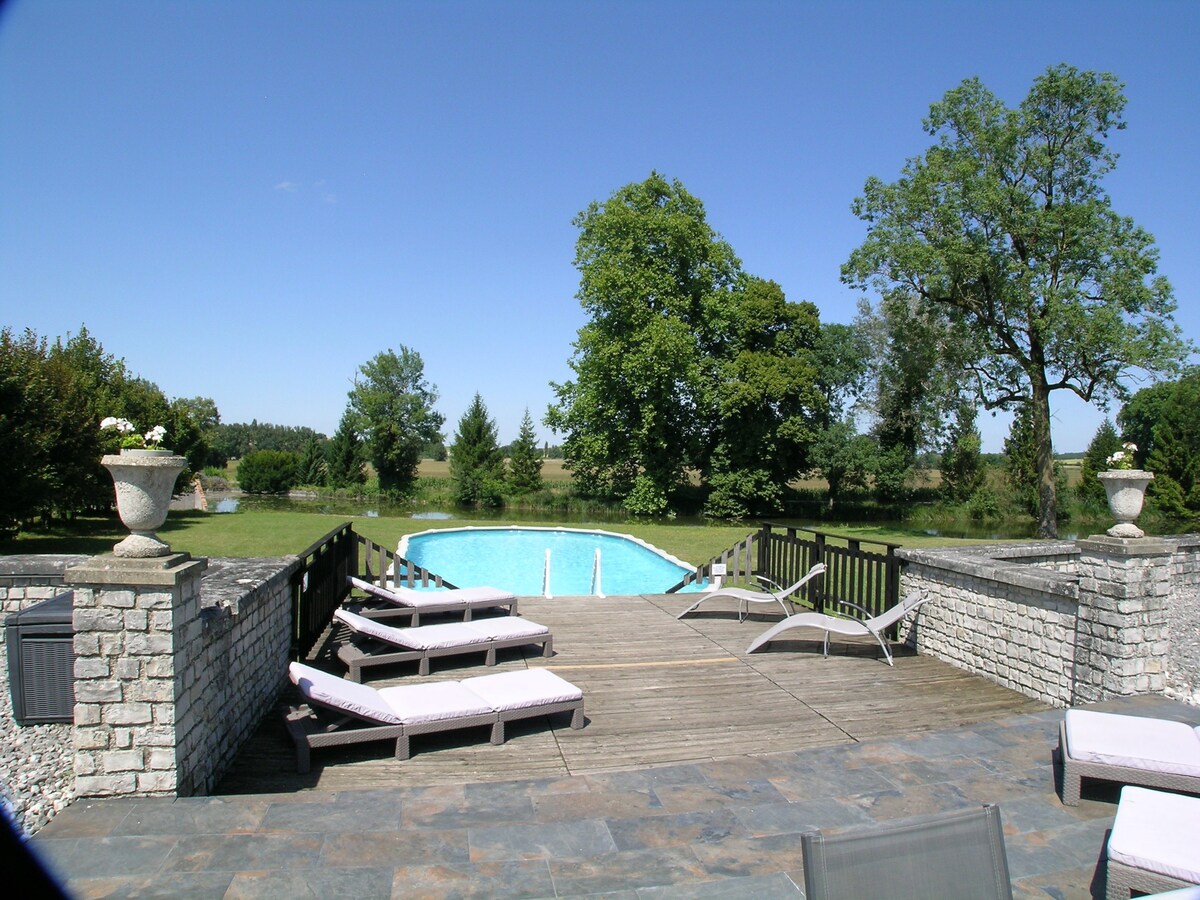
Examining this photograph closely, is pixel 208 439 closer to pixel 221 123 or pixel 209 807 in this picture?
pixel 221 123

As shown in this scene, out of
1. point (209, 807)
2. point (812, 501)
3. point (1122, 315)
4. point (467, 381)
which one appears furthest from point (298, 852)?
point (467, 381)

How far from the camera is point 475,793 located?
3893 millimetres

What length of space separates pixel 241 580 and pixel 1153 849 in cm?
562

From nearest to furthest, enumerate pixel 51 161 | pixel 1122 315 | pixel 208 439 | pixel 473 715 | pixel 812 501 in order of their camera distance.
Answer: pixel 473 715, pixel 51 161, pixel 1122 315, pixel 208 439, pixel 812 501

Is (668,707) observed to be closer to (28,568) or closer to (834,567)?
(834,567)

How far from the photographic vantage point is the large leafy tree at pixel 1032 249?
21094 mm

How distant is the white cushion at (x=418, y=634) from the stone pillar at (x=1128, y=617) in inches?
201

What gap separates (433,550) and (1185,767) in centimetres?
1726

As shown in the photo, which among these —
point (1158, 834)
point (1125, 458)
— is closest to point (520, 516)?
point (1125, 458)

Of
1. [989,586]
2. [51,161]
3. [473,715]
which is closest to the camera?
[473,715]

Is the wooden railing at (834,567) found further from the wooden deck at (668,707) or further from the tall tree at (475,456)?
the tall tree at (475,456)

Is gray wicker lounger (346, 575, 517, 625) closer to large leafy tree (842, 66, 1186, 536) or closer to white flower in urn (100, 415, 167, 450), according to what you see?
white flower in urn (100, 415, 167, 450)

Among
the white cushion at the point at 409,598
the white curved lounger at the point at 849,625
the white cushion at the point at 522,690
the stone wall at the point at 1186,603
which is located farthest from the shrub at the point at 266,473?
the stone wall at the point at 1186,603

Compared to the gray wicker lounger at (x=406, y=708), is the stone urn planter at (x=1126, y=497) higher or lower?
higher
